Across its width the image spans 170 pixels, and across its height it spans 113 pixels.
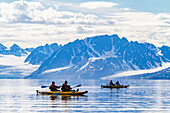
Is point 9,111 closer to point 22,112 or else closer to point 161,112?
point 22,112

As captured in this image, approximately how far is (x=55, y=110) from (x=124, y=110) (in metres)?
12.0

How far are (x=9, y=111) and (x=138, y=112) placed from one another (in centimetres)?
2181

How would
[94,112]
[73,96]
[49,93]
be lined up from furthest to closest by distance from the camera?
[49,93] → [73,96] → [94,112]

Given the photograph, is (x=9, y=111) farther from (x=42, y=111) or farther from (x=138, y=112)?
(x=138, y=112)

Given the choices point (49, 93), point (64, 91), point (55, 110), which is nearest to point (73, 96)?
point (64, 91)

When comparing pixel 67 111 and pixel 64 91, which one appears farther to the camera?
pixel 64 91

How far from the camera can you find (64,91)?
100125 millimetres

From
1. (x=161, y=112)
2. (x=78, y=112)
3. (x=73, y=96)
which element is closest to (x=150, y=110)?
(x=161, y=112)

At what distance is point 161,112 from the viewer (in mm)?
61531

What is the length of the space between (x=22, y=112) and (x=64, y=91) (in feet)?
127

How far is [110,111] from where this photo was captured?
6306 cm

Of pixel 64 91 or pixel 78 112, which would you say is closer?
pixel 78 112

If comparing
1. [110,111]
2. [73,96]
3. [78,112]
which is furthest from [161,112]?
[73,96]

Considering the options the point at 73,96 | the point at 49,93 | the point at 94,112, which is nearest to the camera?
the point at 94,112
